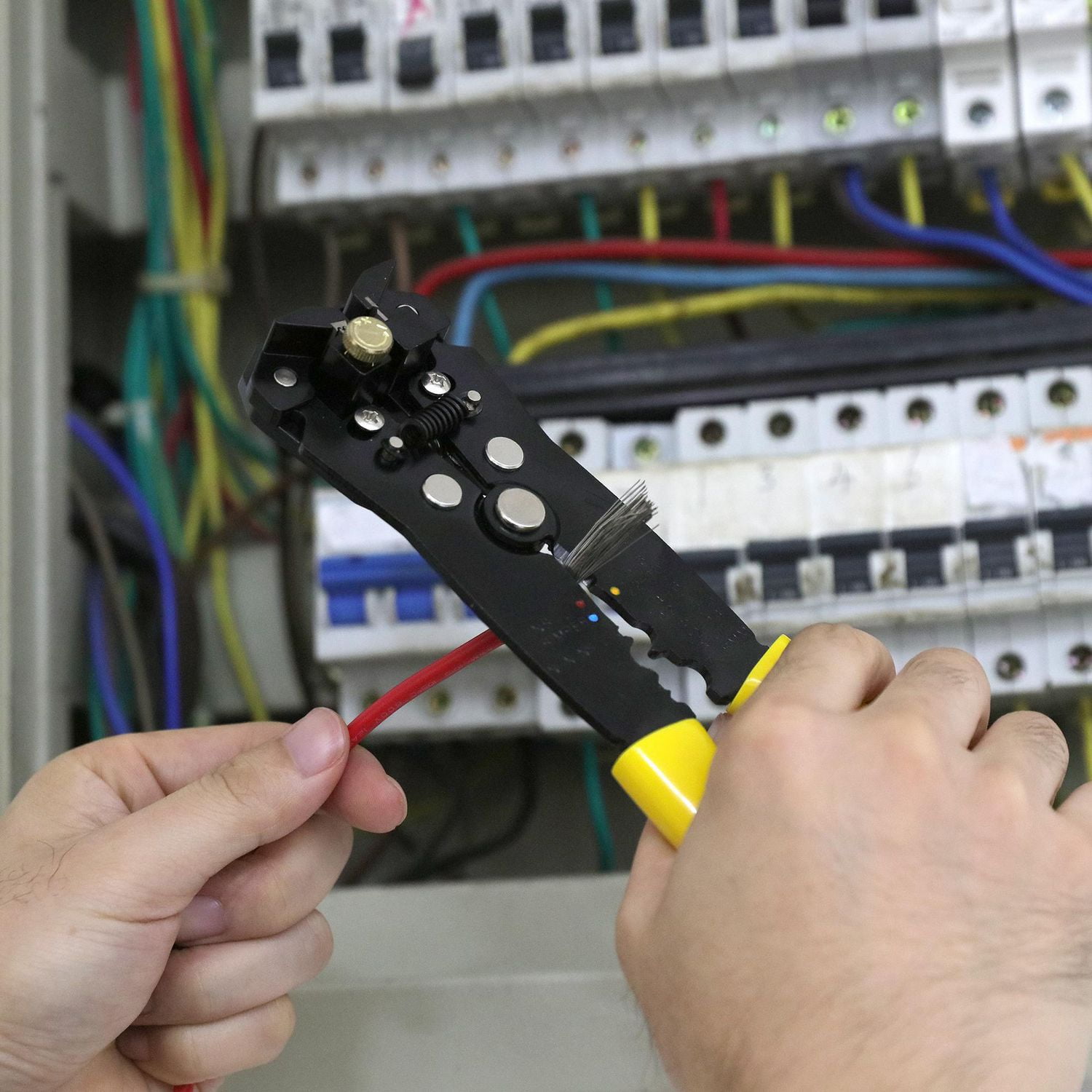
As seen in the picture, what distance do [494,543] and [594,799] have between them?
0.49m

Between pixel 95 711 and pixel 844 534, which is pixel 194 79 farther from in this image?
pixel 844 534

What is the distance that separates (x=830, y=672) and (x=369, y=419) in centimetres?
30

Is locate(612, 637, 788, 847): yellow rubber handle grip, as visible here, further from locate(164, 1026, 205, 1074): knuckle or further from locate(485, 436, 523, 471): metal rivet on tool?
locate(164, 1026, 205, 1074): knuckle

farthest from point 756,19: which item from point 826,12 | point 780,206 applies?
point 780,206

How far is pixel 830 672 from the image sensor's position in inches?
23.6

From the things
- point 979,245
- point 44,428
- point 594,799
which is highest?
point 979,245

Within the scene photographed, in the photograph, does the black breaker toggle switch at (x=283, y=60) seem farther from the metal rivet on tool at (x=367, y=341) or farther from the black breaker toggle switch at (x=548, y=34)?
the metal rivet on tool at (x=367, y=341)

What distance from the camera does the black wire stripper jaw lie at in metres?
0.64

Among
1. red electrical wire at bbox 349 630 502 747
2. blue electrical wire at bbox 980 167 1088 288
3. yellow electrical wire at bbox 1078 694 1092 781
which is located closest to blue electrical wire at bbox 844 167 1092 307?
blue electrical wire at bbox 980 167 1088 288

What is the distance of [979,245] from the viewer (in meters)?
1.07

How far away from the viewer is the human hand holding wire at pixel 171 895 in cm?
65

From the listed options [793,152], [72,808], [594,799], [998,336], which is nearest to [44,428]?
[72,808]

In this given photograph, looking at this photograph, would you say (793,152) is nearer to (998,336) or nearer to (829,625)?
(998,336)

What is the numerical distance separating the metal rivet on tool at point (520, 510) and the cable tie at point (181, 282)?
731mm
